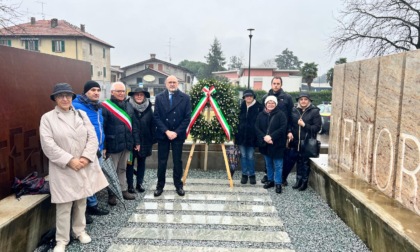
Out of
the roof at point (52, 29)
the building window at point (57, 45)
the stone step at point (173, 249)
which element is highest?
the roof at point (52, 29)

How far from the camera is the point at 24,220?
10.4ft

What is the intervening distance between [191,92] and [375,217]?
12.0ft

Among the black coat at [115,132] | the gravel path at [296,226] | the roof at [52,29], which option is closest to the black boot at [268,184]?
the gravel path at [296,226]

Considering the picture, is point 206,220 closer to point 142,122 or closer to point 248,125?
point 142,122

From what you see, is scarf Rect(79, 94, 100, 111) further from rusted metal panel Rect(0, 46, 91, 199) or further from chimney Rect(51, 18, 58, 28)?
chimney Rect(51, 18, 58, 28)

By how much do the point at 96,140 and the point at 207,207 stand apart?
1981mm

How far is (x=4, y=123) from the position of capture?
3455 millimetres

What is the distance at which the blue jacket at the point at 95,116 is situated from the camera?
397cm

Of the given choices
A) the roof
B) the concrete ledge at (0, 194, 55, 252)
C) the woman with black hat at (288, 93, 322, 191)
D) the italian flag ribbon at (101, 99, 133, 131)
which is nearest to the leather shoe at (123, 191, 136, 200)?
the italian flag ribbon at (101, 99, 133, 131)

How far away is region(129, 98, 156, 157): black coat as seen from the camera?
4.97m

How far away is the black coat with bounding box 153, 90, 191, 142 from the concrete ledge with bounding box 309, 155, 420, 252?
2.38 metres

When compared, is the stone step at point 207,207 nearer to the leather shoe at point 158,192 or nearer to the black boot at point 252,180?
the leather shoe at point 158,192

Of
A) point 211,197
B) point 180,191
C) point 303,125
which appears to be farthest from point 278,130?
point 180,191

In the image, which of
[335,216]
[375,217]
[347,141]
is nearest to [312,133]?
[347,141]
